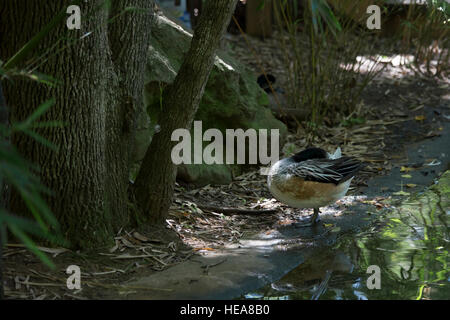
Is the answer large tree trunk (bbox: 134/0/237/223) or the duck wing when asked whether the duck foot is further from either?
large tree trunk (bbox: 134/0/237/223)

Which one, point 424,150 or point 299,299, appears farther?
point 424,150

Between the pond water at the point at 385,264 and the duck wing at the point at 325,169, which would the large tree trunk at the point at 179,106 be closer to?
the duck wing at the point at 325,169

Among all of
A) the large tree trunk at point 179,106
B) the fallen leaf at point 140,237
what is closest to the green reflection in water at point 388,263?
the fallen leaf at point 140,237

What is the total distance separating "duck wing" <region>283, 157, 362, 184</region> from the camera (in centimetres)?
522

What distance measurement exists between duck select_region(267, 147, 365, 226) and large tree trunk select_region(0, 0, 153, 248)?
1403 millimetres

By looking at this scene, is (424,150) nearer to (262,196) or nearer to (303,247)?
(262,196)

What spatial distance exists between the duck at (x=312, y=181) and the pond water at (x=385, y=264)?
0.39m

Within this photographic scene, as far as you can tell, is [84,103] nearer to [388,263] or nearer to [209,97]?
[388,263]

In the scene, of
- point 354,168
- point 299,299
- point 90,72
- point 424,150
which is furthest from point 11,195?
point 424,150

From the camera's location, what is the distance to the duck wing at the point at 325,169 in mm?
5223

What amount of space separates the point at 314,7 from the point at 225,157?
3.60m

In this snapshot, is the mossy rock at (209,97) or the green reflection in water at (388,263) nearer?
the green reflection in water at (388,263)

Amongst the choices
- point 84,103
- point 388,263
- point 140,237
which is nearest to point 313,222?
point 388,263

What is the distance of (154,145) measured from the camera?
487 cm
